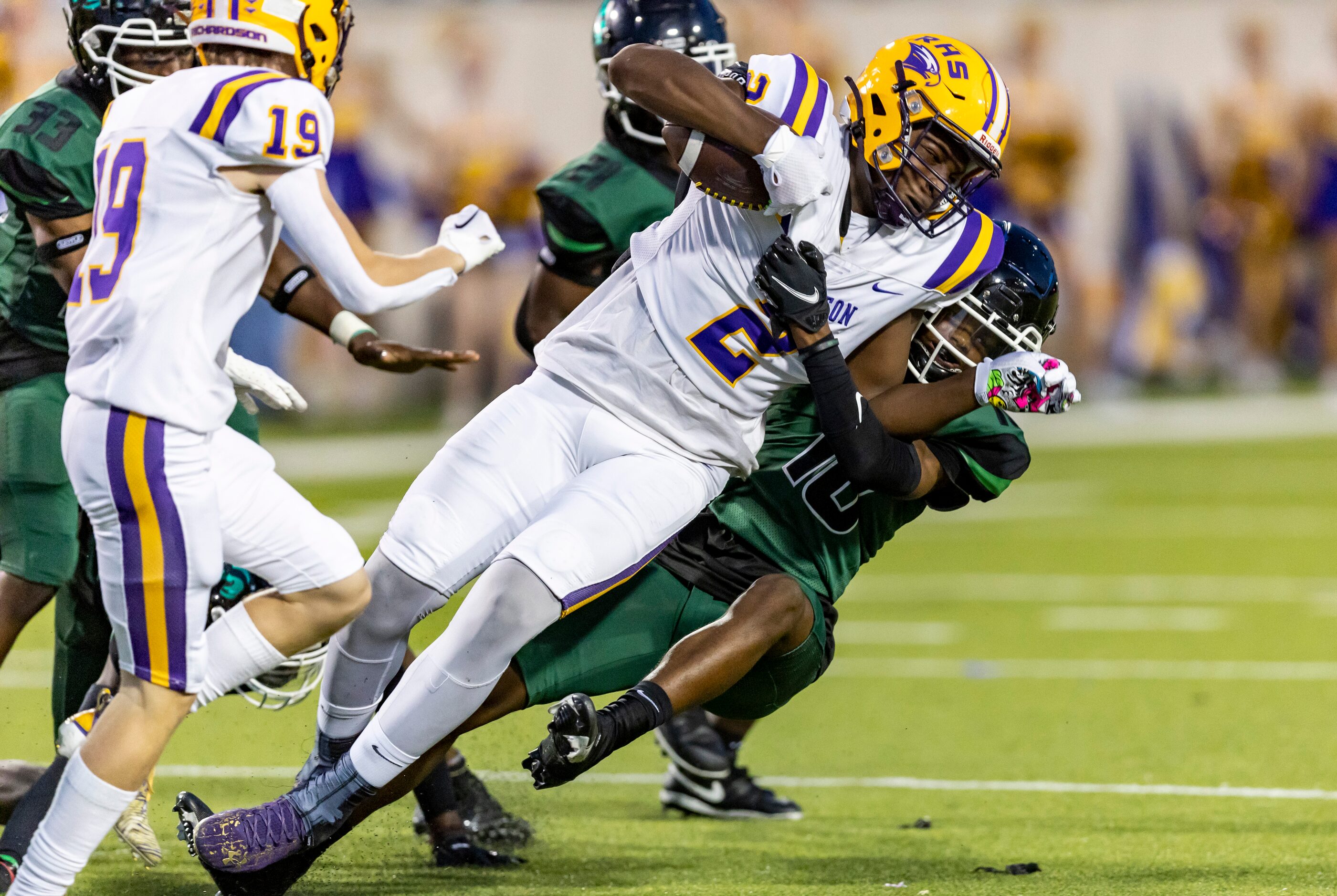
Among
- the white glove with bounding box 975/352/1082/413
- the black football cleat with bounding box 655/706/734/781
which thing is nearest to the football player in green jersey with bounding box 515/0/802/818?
the black football cleat with bounding box 655/706/734/781

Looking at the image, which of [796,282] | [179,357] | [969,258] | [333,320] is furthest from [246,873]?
[969,258]

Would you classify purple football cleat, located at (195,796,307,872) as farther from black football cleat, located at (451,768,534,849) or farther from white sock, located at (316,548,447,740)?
black football cleat, located at (451,768,534,849)

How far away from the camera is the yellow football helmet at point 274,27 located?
3105mm

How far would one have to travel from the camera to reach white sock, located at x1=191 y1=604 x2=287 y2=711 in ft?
10.5

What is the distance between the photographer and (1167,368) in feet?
48.3

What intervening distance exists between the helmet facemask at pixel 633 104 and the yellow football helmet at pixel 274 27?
1.46m

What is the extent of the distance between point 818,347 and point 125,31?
1.63 metres

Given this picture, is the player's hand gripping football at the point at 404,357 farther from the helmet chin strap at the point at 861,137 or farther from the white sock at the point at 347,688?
the helmet chin strap at the point at 861,137

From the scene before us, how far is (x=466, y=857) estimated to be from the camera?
3801 mm

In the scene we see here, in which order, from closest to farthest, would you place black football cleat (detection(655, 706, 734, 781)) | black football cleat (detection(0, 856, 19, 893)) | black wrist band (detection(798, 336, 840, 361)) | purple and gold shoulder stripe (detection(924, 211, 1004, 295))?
black wrist band (detection(798, 336, 840, 361)), black football cleat (detection(0, 856, 19, 893)), purple and gold shoulder stripe (detection(924, 211, 1004, 295)), black football cleat (detection(655, 706, 734, 781))

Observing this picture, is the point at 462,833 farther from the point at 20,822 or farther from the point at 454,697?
the point at 20,822

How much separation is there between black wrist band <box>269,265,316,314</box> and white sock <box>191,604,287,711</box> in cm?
78

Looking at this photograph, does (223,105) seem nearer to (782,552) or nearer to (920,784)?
(782,552)

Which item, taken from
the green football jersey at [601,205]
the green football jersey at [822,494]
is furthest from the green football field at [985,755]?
the green football jersey at [601,205]
